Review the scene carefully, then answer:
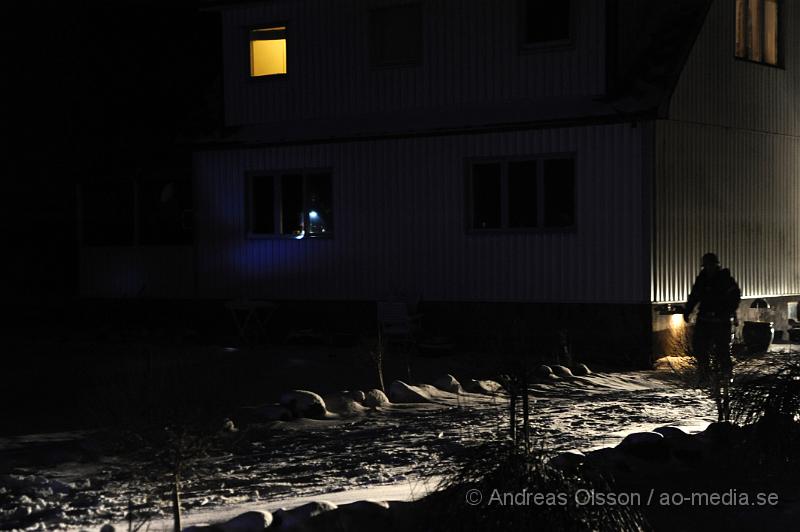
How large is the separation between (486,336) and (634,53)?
5.13 metres

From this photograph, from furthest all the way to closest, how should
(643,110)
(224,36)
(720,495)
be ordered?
(224,36), (643,110), (720,495)

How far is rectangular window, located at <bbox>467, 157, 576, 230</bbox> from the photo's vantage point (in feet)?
65.4

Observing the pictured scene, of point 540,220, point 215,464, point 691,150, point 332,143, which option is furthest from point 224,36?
point 215,464

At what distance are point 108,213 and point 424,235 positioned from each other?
8.04 metres

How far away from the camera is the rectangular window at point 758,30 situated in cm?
2172

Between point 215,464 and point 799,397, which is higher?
point 799,397

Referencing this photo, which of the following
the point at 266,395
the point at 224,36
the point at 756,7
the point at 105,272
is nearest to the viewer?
the point at 266,395

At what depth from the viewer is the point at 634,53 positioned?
782 inches

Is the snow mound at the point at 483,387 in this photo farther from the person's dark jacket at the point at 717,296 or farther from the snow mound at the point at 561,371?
the person's dark jacket at the point at 717,296

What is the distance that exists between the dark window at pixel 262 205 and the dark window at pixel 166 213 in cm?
159

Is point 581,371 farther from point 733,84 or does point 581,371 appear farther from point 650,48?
point 733,84

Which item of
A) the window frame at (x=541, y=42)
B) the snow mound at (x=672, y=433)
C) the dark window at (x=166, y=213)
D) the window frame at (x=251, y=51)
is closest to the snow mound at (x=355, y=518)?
the snow mound at (x=672, y=433)

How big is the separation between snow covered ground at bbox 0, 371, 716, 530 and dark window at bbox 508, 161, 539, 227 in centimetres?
493

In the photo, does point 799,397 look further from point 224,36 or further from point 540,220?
point 224,36
